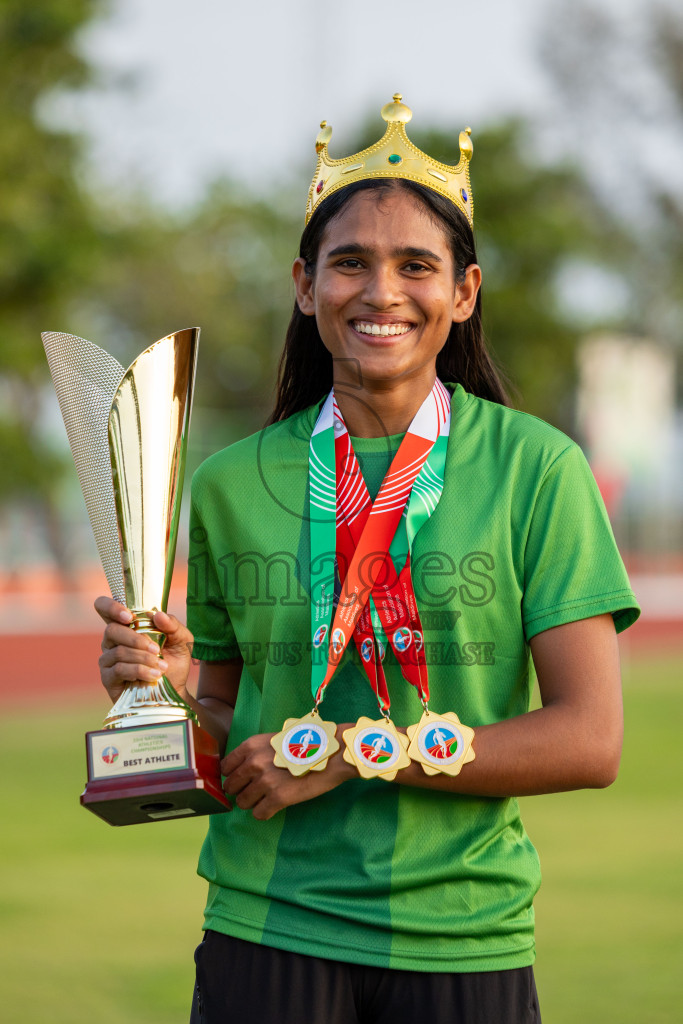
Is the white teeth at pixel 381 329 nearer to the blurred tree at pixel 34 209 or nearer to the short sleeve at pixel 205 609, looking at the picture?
the short sleeve at pixel 205 609

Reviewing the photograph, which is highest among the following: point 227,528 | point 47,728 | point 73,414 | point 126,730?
point 47,728

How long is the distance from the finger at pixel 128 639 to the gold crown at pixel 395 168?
759 mm

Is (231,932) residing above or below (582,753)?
below

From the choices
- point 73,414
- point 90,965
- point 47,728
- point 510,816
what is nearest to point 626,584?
point 510,816

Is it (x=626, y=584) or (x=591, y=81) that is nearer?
(x=626, y=584)

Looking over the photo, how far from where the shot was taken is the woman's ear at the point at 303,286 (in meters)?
2.21

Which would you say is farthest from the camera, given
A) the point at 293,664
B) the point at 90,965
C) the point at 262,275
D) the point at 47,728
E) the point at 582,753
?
the point at 262,275

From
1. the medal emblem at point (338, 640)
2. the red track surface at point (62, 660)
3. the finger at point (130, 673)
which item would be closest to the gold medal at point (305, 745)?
the medal emblem at point (338, 640)

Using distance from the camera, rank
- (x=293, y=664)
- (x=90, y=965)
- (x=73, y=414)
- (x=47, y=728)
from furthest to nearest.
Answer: (x=47, y=728)
(x=90, y=965)
(x=73, y=414)
(x=293, y=664)

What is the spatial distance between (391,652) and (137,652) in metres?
0.37

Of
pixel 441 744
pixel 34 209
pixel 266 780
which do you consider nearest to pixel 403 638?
pixel 441 744

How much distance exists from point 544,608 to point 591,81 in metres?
33.7

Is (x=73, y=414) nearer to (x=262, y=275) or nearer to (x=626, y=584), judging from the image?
(x=626, y=584)

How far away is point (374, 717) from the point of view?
1897 millimetres
